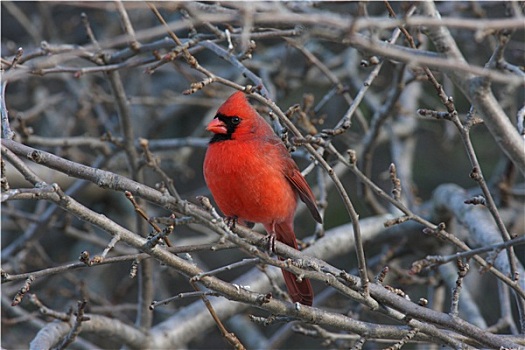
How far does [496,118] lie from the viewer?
1.92 m

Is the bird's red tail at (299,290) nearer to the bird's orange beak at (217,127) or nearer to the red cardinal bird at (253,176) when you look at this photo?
the red cardinal bird at (253,176)

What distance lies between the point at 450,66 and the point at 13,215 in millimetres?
3006

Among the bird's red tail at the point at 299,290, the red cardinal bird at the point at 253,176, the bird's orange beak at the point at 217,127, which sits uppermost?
the bird's orange beak at the point at 217,127

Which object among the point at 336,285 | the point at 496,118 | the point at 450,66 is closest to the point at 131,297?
the point at 336,285

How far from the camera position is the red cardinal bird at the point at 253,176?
285 centimetres

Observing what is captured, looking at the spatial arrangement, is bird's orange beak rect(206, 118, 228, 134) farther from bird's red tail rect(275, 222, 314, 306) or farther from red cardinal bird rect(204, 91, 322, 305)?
bird's red tail rect(275, 222, 314, 306)

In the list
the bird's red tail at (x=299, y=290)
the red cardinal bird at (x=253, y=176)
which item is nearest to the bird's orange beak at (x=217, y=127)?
the red cardinal bird at (x=253, y=176)

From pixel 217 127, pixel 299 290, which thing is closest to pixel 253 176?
pixel 217 127

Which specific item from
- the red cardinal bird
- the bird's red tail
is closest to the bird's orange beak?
the red cardinal bird

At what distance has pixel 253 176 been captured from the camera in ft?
9.43

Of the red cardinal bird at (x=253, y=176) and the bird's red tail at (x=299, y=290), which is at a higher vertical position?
the red cardinal bird at (x=253, y=176)

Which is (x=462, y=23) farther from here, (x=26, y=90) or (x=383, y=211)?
(x=26, y=90)

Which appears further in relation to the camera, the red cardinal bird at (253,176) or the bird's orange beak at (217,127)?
the bird's orange beak at (217,127)

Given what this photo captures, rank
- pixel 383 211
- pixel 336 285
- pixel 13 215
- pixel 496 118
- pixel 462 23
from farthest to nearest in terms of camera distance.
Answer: pixel 383 211, pixel 13 215, pixel 336 285, pixel 496 118, pixel 462 23
